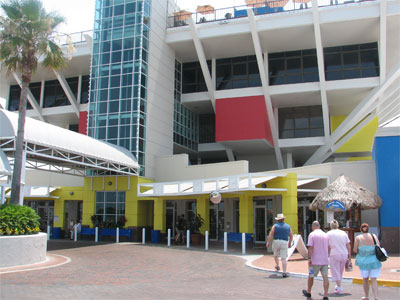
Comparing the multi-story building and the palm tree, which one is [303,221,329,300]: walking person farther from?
the multi-story building

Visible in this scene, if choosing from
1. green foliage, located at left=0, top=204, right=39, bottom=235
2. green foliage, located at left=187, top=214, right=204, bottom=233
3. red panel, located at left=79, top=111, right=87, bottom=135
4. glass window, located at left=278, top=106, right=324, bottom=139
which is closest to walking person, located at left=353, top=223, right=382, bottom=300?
green foliage, located at left=0, top=204, right=39, bottom=235

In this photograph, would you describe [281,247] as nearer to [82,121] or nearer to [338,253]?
[338,253]

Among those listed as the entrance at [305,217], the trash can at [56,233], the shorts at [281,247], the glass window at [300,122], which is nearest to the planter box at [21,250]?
the shorts at [281,247]

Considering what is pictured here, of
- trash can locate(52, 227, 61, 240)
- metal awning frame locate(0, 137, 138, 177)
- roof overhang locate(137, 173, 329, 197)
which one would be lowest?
trash can locate(52, 227, 61, 240)

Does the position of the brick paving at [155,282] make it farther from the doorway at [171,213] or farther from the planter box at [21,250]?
the doorway at [171,213]

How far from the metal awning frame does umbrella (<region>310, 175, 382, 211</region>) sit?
11.9 m

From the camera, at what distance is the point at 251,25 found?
89.5 feet

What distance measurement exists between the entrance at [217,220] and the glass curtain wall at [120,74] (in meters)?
5.38

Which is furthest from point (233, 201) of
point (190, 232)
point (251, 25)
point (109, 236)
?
point (251, 25)

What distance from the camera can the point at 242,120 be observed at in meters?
29.6

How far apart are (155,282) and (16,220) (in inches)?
240

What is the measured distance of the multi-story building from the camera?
26.3 m

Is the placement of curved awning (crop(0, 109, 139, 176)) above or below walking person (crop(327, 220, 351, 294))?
above

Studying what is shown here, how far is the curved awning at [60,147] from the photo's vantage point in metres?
18.2
